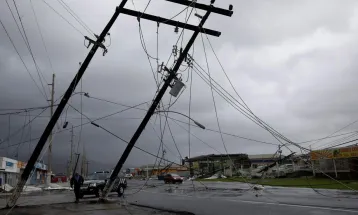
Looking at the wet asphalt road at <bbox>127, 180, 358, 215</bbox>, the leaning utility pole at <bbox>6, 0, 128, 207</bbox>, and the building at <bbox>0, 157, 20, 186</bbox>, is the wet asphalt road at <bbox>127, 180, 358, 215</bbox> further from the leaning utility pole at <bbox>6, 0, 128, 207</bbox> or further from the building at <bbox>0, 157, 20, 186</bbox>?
the building at <bbox>0, 157, 20, 186</bbox>

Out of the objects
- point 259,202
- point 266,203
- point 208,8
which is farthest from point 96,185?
point 208,8

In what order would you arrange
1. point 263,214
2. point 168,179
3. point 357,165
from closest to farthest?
point 263,214 < point 357,165 < point 168,179

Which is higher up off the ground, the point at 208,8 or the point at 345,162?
the point at 208,8

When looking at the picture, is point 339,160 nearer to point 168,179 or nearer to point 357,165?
point 357,165

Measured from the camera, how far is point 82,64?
15.5m

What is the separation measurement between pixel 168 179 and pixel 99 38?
38.4 meters

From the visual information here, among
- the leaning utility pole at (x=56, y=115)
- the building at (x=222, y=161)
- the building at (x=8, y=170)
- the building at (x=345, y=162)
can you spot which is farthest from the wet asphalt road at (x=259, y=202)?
the building at (x=8, y=170)

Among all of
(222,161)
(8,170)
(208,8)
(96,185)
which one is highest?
(208,8)

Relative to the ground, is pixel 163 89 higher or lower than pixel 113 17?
lower

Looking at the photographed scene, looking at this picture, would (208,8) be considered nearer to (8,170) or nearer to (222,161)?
(222,161)

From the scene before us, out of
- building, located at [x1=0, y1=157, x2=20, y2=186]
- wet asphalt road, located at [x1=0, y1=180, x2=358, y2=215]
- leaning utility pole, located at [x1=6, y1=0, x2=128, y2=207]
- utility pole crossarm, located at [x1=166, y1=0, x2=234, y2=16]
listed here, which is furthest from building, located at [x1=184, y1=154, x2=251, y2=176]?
building, located at [x1=0, y1=157, x2=20, y2=186]

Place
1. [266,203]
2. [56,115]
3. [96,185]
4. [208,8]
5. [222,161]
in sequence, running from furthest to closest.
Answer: [96,185] < [222,161] < [56,115] < [208,8] < [266,203]

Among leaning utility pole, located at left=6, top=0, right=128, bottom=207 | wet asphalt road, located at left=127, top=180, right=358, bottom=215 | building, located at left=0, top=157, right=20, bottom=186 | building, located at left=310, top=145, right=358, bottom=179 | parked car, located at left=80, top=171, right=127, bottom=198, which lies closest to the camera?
wet asphalt road, located at left=127, top=180, right=358, bottom=215

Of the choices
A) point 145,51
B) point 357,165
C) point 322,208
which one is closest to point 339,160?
point 357,165
